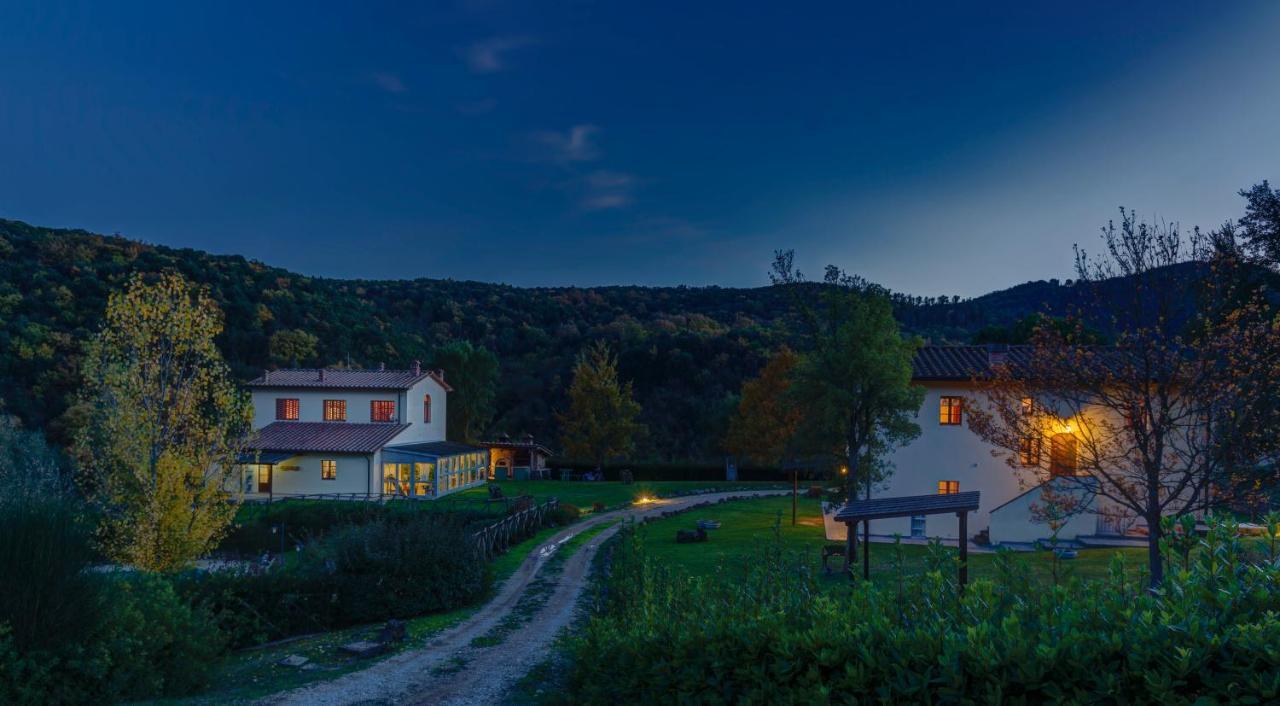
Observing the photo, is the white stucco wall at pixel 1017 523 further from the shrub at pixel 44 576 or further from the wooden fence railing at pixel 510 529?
the shrub at pixel 44 576

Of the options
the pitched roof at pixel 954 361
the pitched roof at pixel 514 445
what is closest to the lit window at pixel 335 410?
the pitched roof at pixel 514 445

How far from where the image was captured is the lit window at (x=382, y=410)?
1612 inches

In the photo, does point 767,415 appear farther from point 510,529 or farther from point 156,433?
point 156,433

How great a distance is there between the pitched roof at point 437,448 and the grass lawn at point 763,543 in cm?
1623

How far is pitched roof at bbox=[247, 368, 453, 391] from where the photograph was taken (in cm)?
4088

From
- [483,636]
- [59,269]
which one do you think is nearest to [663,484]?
[483,636]

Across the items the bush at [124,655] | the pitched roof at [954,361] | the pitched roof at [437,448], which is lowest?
A: the pitched roof at [437,448]

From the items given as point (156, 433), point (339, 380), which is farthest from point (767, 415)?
point (156, 433)

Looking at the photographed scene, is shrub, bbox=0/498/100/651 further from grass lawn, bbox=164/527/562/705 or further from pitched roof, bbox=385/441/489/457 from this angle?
pitched roof, bbox=385/441/489/457

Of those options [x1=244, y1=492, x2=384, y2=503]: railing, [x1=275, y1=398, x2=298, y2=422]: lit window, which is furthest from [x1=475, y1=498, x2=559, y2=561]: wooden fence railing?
[x1=275, y1=398, x2=298, y2=422]: lit window

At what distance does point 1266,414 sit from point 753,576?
36.6 feet

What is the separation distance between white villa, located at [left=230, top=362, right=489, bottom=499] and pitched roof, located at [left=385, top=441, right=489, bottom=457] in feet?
0.24

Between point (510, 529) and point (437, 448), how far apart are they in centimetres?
1767

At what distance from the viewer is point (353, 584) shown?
51.9ft
